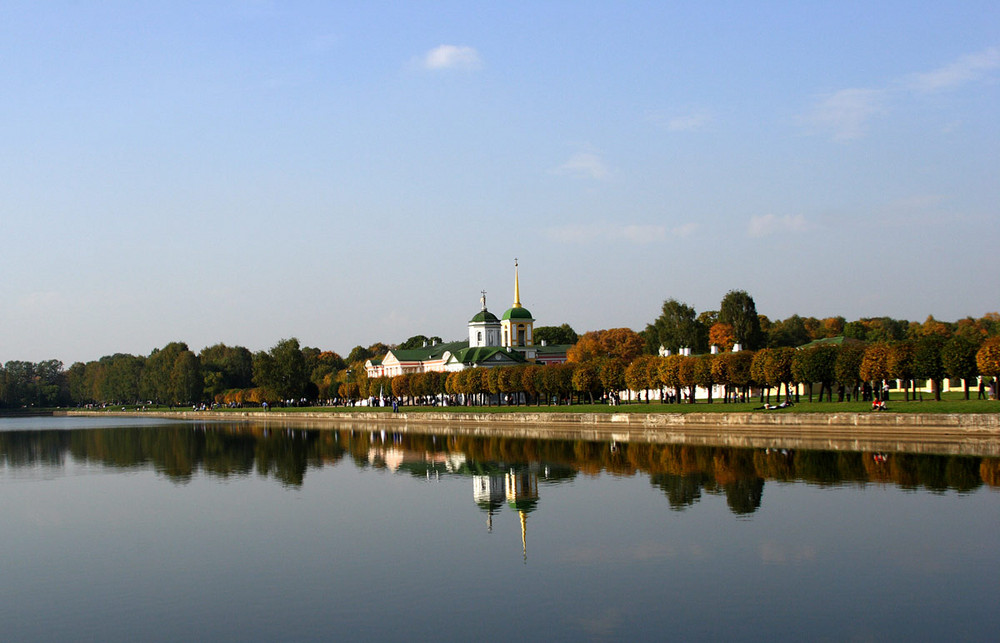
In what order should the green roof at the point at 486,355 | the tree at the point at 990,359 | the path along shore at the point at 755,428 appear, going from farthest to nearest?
1. the green roof at the point at 486,355
2. the tree at the point at 990,359
3. the path along shore at the point at 755,428

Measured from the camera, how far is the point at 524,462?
3553 centimetres

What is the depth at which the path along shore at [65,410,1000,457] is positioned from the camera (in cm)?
3372

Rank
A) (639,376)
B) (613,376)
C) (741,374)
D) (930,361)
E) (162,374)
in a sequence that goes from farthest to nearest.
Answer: (162,374) → (613,376) → (639,376) → (741,374) → (930,361)

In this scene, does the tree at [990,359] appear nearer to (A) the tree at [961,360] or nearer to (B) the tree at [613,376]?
(A) the tree at [961,360]

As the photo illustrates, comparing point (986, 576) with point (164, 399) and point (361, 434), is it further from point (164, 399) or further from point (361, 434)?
point (164, 399)

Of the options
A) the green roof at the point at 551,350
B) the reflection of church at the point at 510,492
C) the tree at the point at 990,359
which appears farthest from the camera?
the green roof at the point at 551,350

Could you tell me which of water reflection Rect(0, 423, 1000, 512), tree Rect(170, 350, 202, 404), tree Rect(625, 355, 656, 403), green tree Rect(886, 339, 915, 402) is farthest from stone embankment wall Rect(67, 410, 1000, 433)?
tree Rect(170, 350, 202, 404)

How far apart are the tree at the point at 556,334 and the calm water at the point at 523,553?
105 metres

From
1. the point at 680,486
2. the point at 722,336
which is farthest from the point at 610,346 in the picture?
the point at 680,486

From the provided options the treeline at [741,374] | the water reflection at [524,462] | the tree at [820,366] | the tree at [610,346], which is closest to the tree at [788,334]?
the tree at [610,346]

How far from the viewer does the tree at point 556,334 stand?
138125mm

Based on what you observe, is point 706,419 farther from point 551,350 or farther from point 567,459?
point 551,350

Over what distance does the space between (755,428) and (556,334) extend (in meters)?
97.3

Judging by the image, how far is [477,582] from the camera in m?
15.4
